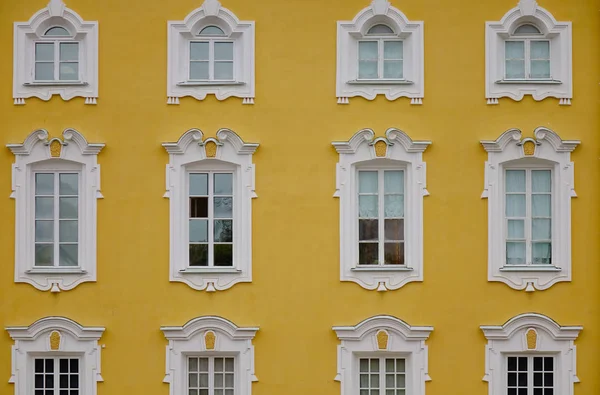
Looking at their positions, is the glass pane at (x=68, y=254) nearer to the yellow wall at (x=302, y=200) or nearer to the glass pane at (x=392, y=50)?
the yellow wall at (x=302, y=200)

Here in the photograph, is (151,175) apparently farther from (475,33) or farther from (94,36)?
(475,33)

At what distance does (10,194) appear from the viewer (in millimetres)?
15242

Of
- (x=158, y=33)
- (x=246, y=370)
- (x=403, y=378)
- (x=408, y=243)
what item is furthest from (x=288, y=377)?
(x=158, y=33)

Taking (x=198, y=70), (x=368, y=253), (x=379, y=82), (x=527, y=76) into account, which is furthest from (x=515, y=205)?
(x=198, y=70)

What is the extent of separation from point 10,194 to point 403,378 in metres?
8.26

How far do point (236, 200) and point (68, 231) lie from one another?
3.27 meters

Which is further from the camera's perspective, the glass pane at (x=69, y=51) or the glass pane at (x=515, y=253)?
the glass pane at (x=69, y=51)

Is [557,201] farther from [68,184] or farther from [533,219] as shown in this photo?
[68,184]

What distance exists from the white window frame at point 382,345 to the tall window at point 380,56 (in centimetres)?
463

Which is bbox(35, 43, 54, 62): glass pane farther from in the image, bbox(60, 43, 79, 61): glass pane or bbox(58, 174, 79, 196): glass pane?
bbox(58, 174, 79, 196): glass pane

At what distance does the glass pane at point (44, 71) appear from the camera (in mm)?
15469

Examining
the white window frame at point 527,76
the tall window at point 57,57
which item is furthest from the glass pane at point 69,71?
the white window frame at point 527,76

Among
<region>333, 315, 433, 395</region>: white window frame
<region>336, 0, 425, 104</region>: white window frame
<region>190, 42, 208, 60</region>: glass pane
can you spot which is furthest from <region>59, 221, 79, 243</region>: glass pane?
<region>336, 0, 425, 104</region>: white window frame

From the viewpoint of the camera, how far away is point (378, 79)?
15250mm
